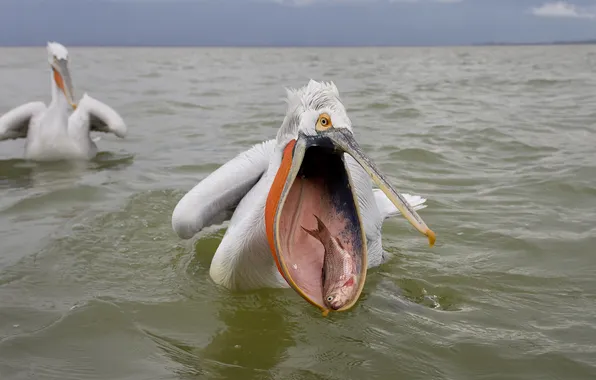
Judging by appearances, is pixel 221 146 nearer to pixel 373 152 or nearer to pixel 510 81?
pixel 373 152

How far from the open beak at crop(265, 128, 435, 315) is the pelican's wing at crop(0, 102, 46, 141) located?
14.6ft

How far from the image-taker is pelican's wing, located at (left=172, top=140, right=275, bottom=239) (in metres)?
3.69

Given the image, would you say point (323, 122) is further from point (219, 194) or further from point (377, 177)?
point (219, 194)

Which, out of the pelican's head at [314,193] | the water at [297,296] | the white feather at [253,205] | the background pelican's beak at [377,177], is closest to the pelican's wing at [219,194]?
the white feather at [253,205]

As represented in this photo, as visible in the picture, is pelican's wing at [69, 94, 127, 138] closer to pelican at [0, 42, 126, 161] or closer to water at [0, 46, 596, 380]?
pelican at [0, 42, 126, 161]

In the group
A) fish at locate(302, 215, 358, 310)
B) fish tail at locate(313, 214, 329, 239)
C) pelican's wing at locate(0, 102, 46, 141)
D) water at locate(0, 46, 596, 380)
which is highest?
pelican's wing at locate(0, 102, 46, 141)

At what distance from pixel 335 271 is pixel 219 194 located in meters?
1.21

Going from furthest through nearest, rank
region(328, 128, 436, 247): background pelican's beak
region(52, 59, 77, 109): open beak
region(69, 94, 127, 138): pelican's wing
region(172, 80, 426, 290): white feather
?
1. region(52, 59, 77, 109): open beak
2. region(69, 94, 127, 138): pelican's wing
3. region(172, 80, 426, 290): white feather
4. region(328, 128, 436, 247): background pelican's beak

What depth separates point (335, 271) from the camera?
2.74 m

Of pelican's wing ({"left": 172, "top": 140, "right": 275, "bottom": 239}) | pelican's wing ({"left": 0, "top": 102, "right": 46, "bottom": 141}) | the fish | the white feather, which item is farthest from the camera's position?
pelican's wing ({"left": 0, "top": 102, "right": 46, "bottom": 141})

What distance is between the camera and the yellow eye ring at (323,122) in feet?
9.41

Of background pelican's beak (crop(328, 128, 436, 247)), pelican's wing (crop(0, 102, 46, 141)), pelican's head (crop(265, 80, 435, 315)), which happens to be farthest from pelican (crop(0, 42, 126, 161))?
background pelican's beak (crop(328, 128, 436, 247))

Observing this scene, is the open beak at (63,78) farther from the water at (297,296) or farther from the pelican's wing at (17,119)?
the water at (297,296)

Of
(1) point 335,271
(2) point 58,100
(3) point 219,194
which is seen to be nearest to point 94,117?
(2) point 58,100
